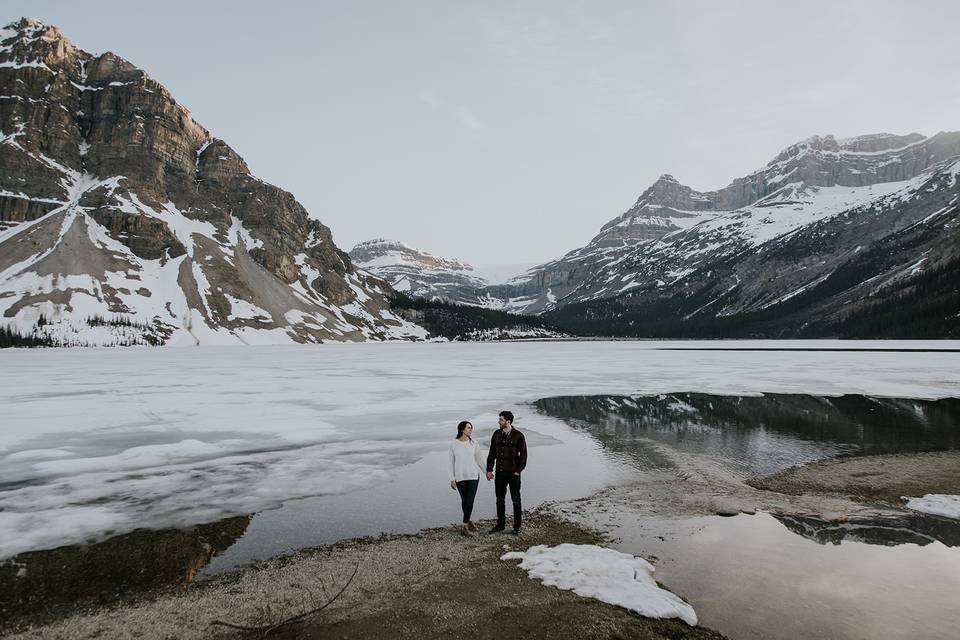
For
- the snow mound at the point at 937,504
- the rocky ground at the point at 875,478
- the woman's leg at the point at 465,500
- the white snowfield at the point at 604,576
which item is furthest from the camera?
the rocky ground at the point at 875,478

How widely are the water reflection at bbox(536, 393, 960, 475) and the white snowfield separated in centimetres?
836

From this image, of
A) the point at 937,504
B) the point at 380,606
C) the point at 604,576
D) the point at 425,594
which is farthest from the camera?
the point at 937,504

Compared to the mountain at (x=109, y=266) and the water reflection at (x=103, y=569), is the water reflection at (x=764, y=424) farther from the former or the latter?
the mountain at (x=109, y=266)

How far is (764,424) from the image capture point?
24.3 m

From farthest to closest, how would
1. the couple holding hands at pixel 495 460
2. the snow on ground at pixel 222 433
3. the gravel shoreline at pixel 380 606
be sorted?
1. the snow on ground at pixel 222 433
2. the couple holding hands at pixel 495 460
3. the gravel shoreline at pixel 380 606

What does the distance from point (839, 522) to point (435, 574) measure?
8.52m

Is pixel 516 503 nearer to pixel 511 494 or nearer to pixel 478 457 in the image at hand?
pixel 511 494

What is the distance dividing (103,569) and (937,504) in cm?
1686

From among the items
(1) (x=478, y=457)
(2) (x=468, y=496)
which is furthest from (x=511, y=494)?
(1) (x=478, y=457)

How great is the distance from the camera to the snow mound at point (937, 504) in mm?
11656

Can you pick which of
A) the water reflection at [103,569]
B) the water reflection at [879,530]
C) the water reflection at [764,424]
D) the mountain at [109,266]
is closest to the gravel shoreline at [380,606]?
the water reflection at [103,569]

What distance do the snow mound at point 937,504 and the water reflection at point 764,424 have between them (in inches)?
147

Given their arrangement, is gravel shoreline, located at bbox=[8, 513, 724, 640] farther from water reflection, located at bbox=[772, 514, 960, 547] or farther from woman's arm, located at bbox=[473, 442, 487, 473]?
water reflection, located at bbox=[772, 514, 960, 547]

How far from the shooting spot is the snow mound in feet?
38.2
